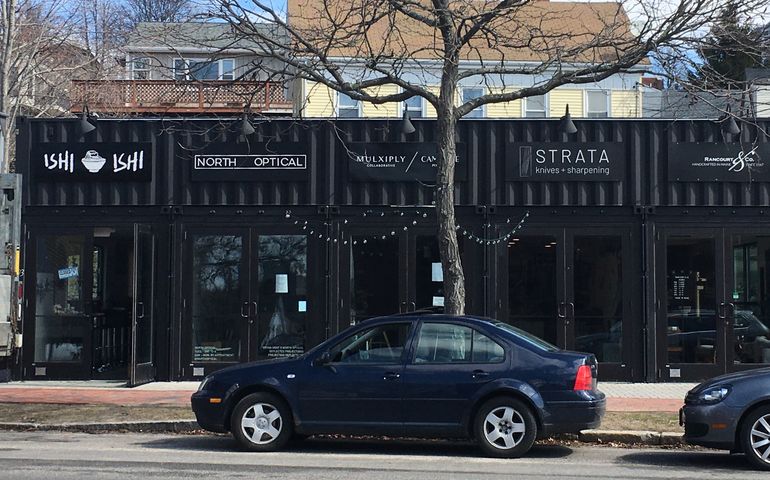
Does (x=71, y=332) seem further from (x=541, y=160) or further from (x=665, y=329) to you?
(x=665, y=329)

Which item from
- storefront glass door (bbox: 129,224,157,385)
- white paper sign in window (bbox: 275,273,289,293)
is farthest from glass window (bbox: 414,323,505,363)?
storefront glass door (bbox: 129,224,157,385)

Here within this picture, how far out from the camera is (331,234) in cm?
1556

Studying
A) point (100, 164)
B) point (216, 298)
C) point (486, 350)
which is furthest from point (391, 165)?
point (486, 350)

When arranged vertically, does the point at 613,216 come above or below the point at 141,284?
above

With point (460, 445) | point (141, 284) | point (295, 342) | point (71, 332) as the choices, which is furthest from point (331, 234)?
point (460, 445)

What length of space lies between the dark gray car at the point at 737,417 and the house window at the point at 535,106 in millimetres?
20985

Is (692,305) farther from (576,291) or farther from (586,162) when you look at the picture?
(586,162)

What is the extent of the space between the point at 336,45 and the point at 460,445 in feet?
18.9

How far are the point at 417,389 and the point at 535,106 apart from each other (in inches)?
850

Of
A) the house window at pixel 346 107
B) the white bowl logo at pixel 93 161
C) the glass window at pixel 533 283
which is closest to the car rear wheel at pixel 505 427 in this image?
the glass window at pixel 533 283

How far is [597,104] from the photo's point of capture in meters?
30.0

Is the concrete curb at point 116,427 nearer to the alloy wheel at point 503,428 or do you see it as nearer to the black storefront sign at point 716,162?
the alloy wheel at point 503,428

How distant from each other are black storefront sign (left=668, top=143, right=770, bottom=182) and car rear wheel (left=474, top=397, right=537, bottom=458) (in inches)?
295

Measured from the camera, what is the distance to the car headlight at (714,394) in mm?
9156
